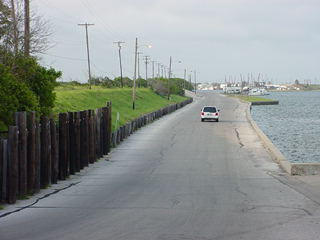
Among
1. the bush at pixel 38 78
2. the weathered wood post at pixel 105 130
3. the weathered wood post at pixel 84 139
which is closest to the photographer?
the weathered wood post at pixel 84 139

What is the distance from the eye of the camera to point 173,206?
1375cm

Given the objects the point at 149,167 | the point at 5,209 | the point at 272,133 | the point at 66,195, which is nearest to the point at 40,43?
the point at 149,167

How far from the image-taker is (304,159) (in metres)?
36.3

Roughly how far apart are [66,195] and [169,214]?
418cm

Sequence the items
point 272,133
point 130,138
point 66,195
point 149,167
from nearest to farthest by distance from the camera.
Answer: point 66,195 → point 149,167 → point 130,138 → point 272,133

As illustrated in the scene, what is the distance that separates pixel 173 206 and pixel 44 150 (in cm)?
516

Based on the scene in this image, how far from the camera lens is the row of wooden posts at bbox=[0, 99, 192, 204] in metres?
14.4

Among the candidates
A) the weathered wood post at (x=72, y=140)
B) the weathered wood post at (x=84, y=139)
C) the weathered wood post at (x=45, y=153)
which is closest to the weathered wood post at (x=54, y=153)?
the weathered wood post at (x=45, y=153)

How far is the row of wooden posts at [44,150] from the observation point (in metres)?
14.4

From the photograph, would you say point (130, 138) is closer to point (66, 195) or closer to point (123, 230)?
point (66, 195)

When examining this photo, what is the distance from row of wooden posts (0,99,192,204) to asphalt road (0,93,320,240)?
0.72 metres

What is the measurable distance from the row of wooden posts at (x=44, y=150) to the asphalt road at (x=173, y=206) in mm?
718

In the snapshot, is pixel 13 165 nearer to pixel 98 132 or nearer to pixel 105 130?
pixel 98 132

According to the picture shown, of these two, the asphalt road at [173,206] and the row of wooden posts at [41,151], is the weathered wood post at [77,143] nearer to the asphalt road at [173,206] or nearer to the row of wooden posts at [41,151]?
the row of wooden posts at [41,151]
